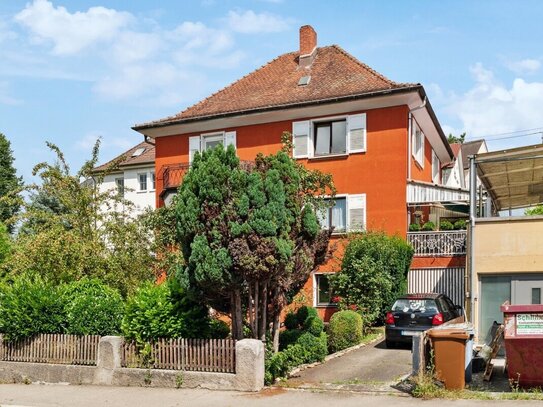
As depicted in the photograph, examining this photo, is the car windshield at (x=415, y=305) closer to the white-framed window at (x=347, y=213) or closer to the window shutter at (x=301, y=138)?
the white-framed window at (x=347, y=213)

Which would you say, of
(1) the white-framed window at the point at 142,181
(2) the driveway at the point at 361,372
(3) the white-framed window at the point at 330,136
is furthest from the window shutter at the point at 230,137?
(1) the white-framed window at the point at 142,181

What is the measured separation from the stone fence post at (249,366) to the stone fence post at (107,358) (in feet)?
9.34

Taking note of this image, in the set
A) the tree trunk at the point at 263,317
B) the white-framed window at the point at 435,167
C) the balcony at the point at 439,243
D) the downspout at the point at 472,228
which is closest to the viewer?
the tree trunk at the point at 263,317

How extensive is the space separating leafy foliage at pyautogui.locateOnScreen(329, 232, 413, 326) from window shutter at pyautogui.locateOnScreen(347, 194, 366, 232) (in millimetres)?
1986

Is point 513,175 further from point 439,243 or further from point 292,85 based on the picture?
point 292,85

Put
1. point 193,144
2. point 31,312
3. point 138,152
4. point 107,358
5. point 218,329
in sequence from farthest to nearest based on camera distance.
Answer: point 138,152 → point 193,144 → point 31,312 → point 218,329 → point 107,358

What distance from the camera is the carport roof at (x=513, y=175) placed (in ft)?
51.8

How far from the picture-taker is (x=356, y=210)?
81.4 feet

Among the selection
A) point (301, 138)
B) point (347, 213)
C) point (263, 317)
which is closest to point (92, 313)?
point (263, 317)

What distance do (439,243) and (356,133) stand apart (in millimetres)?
5105

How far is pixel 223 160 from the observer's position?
13.6 metres

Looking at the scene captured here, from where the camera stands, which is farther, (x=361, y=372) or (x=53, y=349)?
(x=53, y=349)

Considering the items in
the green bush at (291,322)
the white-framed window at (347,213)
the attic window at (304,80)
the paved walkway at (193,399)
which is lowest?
the paved walkway at (193,399)

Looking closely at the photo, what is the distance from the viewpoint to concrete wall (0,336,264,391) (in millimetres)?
12727
